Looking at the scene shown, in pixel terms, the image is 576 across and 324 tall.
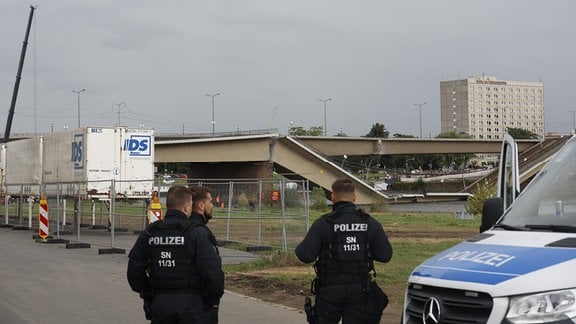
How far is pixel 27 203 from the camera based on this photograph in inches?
1219

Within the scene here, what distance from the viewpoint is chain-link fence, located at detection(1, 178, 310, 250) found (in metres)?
17.5

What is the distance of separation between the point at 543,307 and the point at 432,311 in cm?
75

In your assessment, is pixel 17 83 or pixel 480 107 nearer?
pixel 17 83

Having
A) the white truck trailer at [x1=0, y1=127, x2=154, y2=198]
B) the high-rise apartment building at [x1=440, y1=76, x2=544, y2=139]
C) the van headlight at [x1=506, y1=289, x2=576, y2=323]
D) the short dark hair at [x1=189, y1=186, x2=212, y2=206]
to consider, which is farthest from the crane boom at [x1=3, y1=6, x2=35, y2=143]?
the van headlight at [x1=506, y1=289, x2=576, y2=323]

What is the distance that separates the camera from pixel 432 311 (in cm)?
464

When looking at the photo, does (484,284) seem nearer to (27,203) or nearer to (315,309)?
(315,309)

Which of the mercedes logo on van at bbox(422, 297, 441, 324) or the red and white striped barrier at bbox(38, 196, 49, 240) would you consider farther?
the red and white striped barrier at bbox(38, 196, 49, 240)

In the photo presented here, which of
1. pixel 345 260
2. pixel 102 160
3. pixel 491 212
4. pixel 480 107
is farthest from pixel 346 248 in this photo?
pixel 480 107

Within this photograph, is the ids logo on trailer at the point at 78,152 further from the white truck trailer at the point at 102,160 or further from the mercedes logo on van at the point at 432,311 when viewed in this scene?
the mercedes logo on van at the point at 432,311

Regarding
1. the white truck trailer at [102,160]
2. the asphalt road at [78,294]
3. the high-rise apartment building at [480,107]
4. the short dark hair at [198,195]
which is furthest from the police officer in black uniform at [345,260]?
the high-rise apartment building at [480,107]

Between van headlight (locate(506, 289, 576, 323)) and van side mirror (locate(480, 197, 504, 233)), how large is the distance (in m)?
1.69

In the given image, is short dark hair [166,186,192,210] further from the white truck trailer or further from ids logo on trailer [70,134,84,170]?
ids logo on trailer [70,134,84,170]

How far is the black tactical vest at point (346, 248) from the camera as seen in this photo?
623cm

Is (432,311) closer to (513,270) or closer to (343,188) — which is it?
(513,270)
